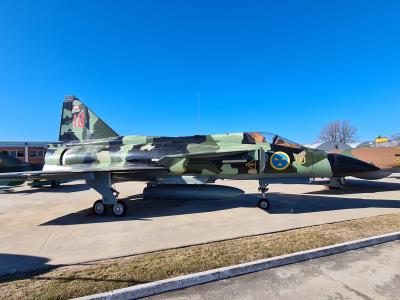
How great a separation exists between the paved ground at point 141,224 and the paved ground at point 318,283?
1931 mm

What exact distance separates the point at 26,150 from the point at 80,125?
4504cm

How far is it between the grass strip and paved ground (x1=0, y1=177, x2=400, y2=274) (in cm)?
48

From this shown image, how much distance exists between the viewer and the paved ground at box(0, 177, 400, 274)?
522 centimetres

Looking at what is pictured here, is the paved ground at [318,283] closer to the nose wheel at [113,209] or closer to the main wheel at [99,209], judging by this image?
the nose wheel at [113,209]

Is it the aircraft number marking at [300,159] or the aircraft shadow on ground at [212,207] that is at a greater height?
the aircraft number marking at [300,159]

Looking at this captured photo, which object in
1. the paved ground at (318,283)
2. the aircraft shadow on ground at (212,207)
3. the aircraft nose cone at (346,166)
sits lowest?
the paved ground at (318,283)

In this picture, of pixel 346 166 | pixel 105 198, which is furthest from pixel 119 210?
pixel 346 166

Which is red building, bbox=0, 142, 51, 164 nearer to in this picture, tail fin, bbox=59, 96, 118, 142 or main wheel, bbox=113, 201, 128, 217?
tail fin, bbox=59, 96, 118, 142

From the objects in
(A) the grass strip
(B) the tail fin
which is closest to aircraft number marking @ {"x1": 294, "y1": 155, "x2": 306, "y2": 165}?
(A) the grass strip

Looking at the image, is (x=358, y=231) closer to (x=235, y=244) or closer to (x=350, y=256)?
(x=350, y=256)

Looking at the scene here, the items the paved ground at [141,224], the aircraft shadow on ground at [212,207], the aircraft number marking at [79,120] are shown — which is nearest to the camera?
the paved ground at [141,224]

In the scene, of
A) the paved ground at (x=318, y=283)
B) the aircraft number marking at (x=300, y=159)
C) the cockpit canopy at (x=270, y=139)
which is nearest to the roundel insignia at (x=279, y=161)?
the aircraft number marking at (x=300, y=159)

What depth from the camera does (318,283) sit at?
3.71 meters

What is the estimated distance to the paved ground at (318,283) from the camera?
11.2 feet
